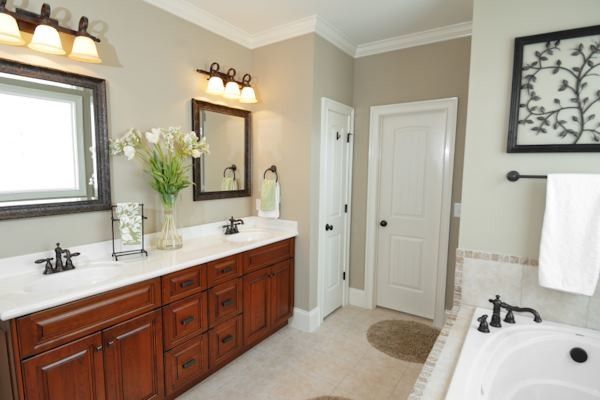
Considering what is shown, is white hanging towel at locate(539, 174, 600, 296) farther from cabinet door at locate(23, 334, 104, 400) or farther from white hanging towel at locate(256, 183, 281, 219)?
cabinet door at locate(23, 334, 104, 400)

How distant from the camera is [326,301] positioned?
3.18 metres

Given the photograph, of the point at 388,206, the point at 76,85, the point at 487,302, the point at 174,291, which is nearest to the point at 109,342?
the point at 174,291

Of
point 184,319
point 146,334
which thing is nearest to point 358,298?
point 184,319

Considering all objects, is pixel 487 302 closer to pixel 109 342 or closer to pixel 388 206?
pixel 388 206

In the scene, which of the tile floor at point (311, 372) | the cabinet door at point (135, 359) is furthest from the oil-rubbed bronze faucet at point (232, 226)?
the cabinet door at point (135, 359)

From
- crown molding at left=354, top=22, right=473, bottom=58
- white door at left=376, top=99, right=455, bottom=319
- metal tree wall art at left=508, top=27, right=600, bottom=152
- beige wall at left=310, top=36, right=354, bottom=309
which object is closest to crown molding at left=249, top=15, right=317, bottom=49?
beige wall at left=310, top=36, right=354, bottom=309

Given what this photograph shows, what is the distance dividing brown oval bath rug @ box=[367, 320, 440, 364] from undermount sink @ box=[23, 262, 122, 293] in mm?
2067

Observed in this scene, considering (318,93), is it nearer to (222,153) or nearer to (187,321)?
(222,153)

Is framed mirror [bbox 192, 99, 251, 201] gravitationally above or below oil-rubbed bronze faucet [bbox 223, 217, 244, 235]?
above

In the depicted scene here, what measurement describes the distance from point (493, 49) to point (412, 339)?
2253 millimetres

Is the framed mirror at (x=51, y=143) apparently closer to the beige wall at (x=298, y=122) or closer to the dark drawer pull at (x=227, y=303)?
the dark drawer pull at (x=227, y=303)

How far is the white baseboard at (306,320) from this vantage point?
9.59ft

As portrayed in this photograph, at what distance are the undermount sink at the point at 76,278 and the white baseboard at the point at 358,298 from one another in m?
2.37

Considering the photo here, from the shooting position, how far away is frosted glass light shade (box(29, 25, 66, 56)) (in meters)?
1.65
